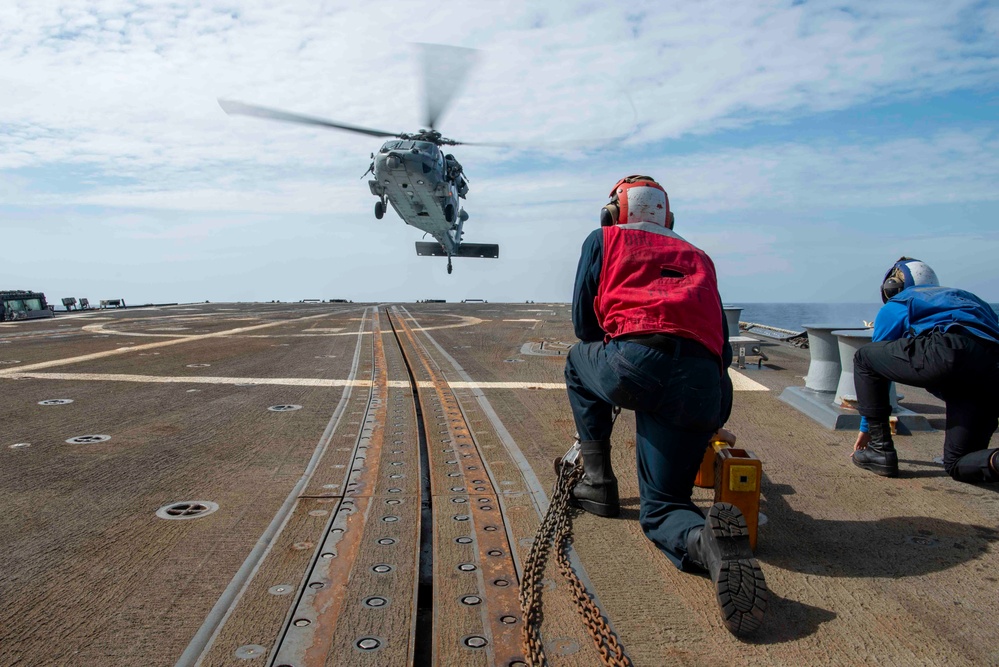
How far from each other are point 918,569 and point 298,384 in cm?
730

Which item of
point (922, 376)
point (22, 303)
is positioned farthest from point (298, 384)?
point (22, 303)

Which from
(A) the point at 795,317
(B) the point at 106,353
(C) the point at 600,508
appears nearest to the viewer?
(C) the point at 600,508

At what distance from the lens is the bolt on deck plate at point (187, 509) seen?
3.56 metres

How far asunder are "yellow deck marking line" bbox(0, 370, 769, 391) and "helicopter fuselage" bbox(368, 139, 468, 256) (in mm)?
14474

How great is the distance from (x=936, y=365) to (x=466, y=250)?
34965 mm

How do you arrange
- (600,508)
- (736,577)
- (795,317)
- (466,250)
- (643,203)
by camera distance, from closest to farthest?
(736,577) → (643,203) → (600,508) → (466,250) → (795,317)

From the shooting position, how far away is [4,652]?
2.20 meters

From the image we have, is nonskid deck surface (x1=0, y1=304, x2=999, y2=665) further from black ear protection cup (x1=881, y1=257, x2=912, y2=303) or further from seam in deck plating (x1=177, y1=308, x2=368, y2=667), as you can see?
black ear protection cup (x1=881, y1=257, x2=912, y2=303)

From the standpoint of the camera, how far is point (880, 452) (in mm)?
4332

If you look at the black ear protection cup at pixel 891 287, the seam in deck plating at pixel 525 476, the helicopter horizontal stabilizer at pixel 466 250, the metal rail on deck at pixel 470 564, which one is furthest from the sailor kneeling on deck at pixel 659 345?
the helicopter horizontal stabilizer at pixel 466 250

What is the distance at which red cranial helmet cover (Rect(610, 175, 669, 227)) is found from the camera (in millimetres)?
3291

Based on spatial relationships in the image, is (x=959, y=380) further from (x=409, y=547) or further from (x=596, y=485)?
(x=409, y=547)

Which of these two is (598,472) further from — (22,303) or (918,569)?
(22,303)

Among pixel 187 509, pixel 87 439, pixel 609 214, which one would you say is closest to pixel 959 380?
pixel 609 214
